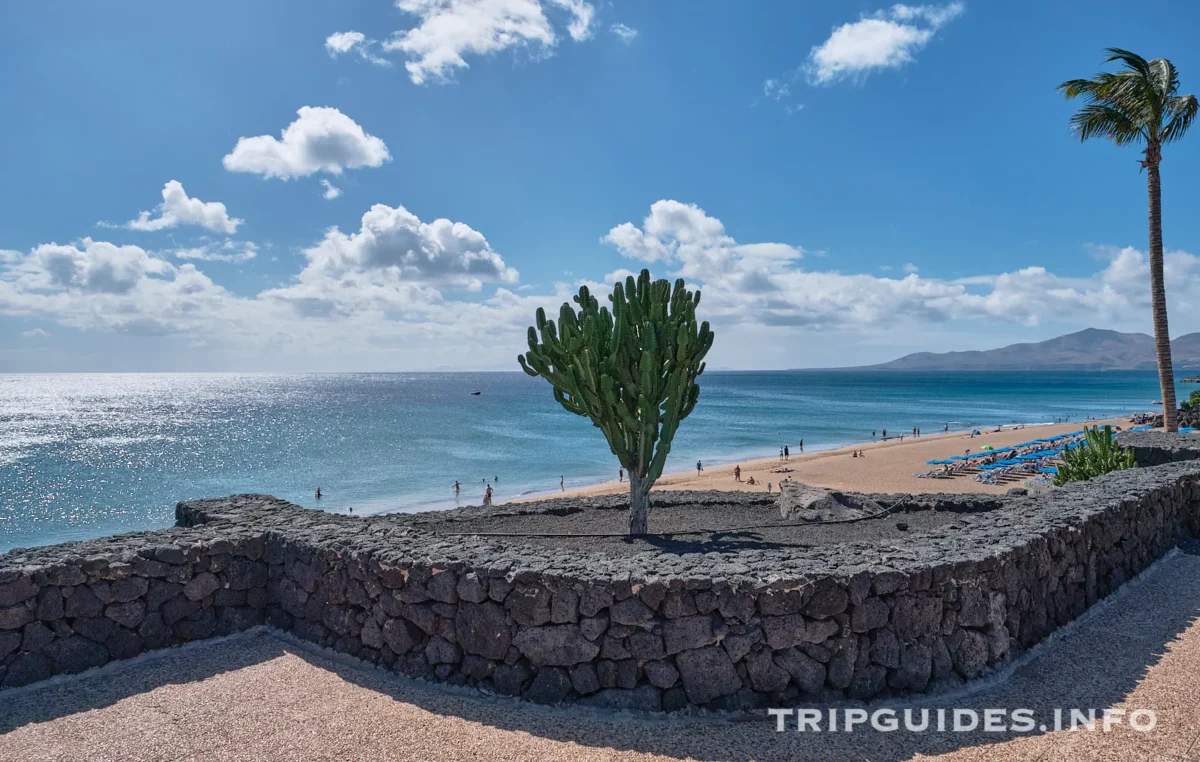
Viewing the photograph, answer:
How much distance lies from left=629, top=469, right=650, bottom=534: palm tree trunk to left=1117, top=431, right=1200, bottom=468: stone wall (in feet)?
34.5

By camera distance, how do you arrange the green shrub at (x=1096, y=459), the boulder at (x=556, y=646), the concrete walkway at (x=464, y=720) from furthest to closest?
the green shrub at (x=1096, y=459) → the boulder at (x=556, y=646) → the concrete walkway at (x=464, y=720)

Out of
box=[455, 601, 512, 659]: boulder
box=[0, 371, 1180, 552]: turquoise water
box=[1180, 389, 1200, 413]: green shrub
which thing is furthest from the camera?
box=[1180, 389, 1200, 413]: green shrub

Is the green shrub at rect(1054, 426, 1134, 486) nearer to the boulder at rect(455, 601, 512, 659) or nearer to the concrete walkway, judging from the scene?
the concrete walkway

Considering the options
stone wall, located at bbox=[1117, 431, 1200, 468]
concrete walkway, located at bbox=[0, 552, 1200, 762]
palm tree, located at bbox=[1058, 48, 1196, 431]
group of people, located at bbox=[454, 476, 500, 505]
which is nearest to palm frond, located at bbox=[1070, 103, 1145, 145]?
palm tree, located at bbox=[1058, 48, 1196, 431]

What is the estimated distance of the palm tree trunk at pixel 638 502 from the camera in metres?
10.4

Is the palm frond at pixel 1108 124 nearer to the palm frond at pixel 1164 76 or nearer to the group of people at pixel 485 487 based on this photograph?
the palm frond at pixel 1164 76

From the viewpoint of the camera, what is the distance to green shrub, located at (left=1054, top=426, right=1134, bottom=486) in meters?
12.9

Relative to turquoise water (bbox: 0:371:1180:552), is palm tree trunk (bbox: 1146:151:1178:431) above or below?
above

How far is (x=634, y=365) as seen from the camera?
1018 centimetres

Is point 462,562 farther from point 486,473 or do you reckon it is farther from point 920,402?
point 920,402

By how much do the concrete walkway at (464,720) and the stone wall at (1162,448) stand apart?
8443mm

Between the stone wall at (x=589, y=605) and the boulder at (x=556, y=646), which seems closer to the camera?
the stone wall at (x=589, y=605)

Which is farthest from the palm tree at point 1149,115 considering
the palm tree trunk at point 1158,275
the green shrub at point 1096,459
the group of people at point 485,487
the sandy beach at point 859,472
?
the group of people at point 485,487

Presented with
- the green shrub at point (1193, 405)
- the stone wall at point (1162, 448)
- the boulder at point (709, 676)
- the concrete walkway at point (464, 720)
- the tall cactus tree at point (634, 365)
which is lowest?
the concrete walkway at point (464, 720)
